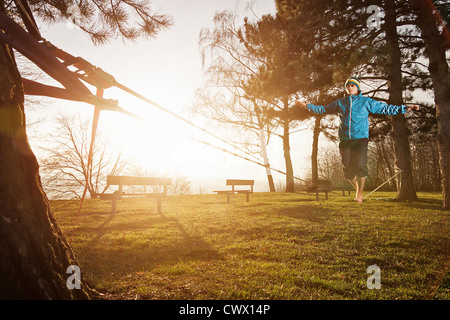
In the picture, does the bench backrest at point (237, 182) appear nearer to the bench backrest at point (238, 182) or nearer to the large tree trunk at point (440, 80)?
the bench backrest at point (238, 182)

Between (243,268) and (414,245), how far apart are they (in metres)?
3.58

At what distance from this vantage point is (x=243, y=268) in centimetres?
362

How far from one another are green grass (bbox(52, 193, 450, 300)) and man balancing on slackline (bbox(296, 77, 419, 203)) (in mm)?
1515

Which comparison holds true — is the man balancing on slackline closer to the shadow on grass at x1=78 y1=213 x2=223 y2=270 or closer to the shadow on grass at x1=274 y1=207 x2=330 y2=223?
the shadow on grass at x1=78 y1=213 x2=223 y2=270

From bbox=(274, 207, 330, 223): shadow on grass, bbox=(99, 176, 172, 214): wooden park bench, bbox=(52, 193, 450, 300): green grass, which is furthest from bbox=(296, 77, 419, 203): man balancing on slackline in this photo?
bbox=(99, 176, 172, 214): wooden park bench

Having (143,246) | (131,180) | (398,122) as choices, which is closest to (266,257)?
(143,246)

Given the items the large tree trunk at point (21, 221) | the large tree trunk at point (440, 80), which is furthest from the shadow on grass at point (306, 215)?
the large tree trunk at point (21, 221)

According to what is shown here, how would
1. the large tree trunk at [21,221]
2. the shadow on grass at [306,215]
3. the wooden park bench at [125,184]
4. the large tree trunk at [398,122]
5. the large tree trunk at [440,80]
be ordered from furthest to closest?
the large tree trunk at [398,122] < the wooden park bench at [125,184] < the large tree trunk at [440,80] < the shadow on grass at [306,215] < the large tree trunk at [21,221]

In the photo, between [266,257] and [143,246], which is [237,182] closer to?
[143,246]

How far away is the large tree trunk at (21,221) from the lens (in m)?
1.71

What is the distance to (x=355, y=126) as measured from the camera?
369 cm

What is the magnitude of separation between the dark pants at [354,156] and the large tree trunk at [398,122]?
6564 mm

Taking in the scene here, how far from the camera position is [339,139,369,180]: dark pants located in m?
3.68
